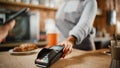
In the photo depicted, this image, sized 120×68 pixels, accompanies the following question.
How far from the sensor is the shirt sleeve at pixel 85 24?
107cm

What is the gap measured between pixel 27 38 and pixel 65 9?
1178mm

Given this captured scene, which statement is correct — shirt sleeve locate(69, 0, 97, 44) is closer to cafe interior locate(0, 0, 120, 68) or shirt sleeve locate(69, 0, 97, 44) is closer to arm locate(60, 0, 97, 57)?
arm locate(60, 0, 97, 57)

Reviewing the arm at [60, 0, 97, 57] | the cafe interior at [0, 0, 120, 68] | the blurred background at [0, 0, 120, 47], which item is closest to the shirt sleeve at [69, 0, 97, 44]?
the arm at [60, 0, 97, 57]

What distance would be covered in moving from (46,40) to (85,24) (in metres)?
1.73

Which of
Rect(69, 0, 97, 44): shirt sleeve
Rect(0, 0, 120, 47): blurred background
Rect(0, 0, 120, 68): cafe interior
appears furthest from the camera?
Rect(0, 0, 120, 47): blurred background

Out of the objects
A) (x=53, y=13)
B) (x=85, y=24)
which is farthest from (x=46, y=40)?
(x=85, y=24)

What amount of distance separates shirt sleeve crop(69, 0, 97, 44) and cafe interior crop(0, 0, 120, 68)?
12cm

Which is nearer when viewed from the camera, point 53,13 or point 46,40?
point 46,40

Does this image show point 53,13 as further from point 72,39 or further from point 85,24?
point 72,39

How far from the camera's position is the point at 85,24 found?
1.14m

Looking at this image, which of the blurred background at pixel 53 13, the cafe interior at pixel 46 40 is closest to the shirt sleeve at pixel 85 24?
the cafe interior at pixel 46 40

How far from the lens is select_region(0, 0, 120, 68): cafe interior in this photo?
769mm

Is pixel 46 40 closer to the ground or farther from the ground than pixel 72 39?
closer to the ground

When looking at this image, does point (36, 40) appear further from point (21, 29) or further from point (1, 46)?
point (1, 46)
